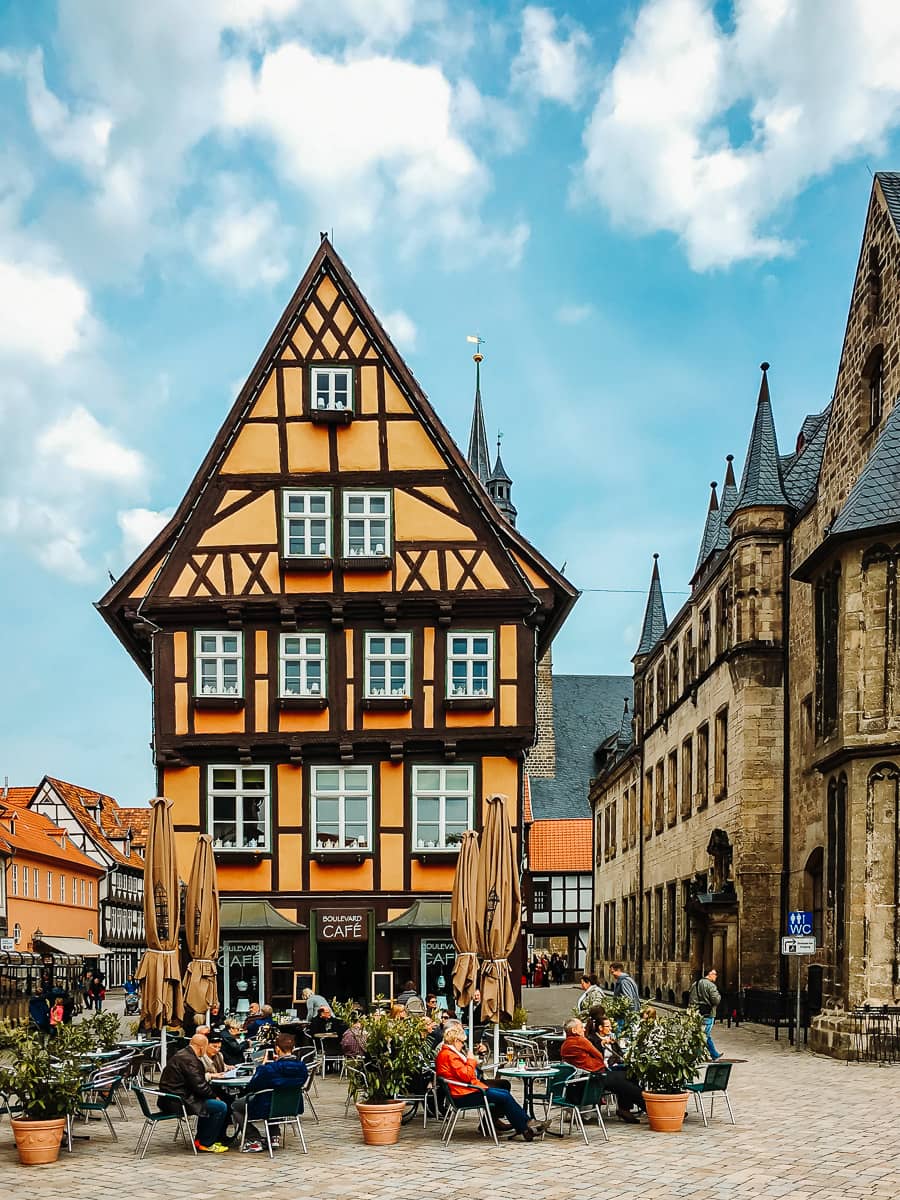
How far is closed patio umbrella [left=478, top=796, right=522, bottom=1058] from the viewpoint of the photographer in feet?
60.2

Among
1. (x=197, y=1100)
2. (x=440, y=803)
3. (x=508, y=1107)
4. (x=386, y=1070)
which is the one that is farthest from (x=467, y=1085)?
(x=440, y=803)

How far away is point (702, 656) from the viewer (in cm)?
3975

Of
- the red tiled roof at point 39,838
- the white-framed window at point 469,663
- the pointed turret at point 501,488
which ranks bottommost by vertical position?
the red tiled roof at point 39,838

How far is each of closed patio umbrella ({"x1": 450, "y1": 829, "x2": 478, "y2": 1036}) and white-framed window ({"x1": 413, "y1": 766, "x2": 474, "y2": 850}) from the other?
642cm

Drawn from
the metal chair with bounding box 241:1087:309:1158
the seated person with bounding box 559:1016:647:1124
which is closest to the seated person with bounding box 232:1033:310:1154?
→ the metal chair with bounding box 241:1087:309:1158

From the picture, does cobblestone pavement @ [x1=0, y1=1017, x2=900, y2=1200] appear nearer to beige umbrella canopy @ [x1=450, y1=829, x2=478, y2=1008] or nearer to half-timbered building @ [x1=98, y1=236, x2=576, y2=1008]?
beige umbrella canopy @ [x1=450, y1=829, x2=478, y2=1008]

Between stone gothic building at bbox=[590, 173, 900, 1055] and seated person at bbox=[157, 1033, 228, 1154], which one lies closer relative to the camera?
seated person at bbox=[157, 1033, 228, 1154]

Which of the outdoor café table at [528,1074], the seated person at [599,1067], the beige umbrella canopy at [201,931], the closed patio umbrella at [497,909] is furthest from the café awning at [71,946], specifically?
the seated person at [599,1067]

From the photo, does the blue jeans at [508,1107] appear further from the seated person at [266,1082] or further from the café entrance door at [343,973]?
the café entrance door at [343,973]

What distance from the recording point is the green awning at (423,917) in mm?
25609

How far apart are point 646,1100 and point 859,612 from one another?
12063 mm

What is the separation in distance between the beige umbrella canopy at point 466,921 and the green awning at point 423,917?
597 cm

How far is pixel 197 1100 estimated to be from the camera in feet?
45.8

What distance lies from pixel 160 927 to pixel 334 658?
859 cm
